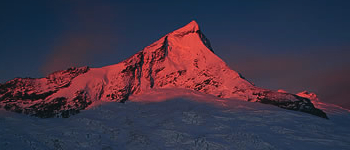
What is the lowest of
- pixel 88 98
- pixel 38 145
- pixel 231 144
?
pixel 38 145

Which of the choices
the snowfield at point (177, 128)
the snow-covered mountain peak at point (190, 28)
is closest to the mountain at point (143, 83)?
the snow-covered mountain peak at point (190, 28)

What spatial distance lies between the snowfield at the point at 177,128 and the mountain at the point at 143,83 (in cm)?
344

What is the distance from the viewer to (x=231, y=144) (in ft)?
118

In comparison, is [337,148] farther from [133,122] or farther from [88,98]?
[88,98]

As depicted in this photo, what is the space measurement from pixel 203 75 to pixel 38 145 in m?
36.7

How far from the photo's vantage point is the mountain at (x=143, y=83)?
52.6m

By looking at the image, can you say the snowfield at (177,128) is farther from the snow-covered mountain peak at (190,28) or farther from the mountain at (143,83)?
the snow-covered mountain peak at (190,28)

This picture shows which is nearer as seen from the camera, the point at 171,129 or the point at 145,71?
the point at 171,129

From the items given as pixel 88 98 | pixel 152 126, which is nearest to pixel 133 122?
pixel 152 126

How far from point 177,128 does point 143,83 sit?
22502mm

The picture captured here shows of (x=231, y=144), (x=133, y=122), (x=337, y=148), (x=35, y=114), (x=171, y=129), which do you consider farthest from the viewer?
(x=35, y=114)

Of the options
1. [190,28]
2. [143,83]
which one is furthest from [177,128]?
[190,28]

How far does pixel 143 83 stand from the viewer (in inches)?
2458

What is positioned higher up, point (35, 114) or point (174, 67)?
point (174, 67)
